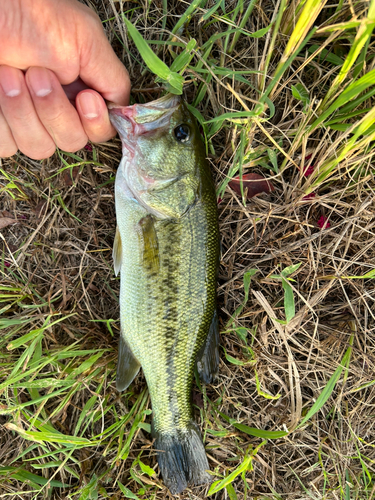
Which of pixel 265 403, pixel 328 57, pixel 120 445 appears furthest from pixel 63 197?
pixel 265 403

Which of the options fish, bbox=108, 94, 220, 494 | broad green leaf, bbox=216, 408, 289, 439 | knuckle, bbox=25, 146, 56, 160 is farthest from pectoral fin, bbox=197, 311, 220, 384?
knuckle, bbox=25, 146, 56, 160

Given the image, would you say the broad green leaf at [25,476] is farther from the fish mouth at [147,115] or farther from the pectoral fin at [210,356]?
the fish mouth at [147,115]

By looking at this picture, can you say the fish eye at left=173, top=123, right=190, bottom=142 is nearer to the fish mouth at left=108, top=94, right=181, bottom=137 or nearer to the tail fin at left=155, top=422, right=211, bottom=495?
the fish mouth at left=108, top=94, right=181, bottom=137

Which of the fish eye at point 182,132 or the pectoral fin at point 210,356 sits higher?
the fish eye at point 182,132

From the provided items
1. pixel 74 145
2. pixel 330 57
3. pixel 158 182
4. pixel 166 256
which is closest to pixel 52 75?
pixel 74 145

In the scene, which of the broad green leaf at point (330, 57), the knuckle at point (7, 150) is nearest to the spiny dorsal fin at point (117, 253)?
the knuckle at point (7, 150)
